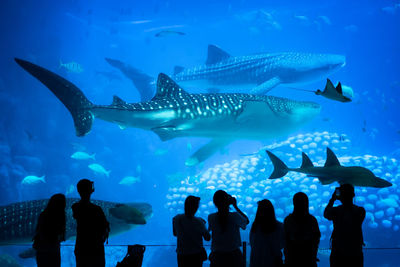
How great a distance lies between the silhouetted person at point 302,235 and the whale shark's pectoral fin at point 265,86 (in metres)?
5.83

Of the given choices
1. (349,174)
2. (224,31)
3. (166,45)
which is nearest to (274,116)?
(349,174)

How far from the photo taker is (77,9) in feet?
97.1

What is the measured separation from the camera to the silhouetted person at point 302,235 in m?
1.99

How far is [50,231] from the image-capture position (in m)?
2.10

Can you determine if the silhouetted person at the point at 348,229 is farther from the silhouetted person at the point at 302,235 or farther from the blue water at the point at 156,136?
the blue water at the point at 156,136

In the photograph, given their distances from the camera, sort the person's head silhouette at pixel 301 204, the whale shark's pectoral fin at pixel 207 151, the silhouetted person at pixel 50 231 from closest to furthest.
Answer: the person's head silhouette at pixel 301 204 < the silhouetted person at pixel 50 231 < the whale shark's pectoral fin at pixel 207 151

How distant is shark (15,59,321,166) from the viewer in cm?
376

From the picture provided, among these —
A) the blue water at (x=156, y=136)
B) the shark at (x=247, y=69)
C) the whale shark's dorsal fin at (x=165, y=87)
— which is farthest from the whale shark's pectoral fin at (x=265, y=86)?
the blue water at (x=156, y=136)

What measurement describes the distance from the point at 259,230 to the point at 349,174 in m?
1.30

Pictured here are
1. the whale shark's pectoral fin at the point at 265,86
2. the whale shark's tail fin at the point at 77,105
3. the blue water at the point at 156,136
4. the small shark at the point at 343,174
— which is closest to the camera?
the small shark at the point at 343,174

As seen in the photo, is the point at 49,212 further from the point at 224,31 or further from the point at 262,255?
the point at 224,31

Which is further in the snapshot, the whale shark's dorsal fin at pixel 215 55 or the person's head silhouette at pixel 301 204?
the whale shark's dorsal fin at pixel 215 55

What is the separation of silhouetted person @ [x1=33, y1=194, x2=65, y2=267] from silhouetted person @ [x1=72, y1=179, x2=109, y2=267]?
4.7 inches

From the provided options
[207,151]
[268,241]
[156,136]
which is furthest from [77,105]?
[156,136]
